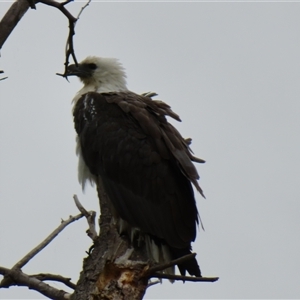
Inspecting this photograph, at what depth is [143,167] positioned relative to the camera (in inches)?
261

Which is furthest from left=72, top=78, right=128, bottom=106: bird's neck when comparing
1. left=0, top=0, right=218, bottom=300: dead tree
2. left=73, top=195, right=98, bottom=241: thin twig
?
left=73, top=195, right=98, bottom=241: thin twig

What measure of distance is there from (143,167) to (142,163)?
0.04 metres

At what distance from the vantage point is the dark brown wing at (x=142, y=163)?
6.33 m

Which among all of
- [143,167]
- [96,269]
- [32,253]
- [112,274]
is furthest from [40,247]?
[143,167]

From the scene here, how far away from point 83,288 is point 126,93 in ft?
9.89

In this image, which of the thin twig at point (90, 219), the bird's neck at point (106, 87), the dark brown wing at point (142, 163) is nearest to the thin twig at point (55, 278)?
the thin twig at point (90, 219)

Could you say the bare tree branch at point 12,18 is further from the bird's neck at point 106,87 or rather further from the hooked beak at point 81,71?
the hooked beak at point 81,71

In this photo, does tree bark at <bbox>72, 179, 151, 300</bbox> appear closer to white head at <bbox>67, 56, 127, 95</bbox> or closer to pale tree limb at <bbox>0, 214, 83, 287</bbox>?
pale tree limb at <bbox>0, 214, 83, 287</bbox>

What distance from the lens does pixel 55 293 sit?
5.10m

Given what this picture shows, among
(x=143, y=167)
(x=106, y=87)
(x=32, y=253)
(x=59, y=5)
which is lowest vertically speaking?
(x=32, y=253)

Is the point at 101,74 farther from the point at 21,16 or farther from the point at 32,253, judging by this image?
the point at 32,253

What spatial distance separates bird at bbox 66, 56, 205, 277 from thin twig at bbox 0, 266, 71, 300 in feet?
3.37

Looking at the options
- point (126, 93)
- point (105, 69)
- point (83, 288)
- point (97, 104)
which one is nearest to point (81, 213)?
point (83, 288)

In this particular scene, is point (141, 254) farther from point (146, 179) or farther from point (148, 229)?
point (146, 179)
